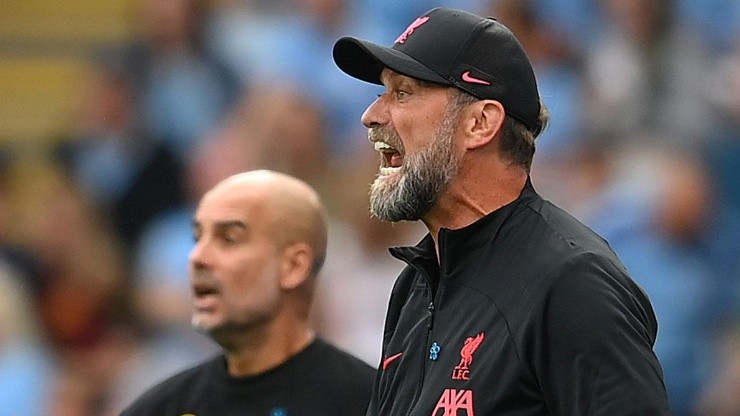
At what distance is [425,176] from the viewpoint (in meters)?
3.01

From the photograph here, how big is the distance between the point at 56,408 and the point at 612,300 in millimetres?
4488

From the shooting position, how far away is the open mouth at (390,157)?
3086 millimetres

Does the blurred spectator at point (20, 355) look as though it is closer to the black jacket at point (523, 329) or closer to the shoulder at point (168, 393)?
the shoulder at point (168, 393)

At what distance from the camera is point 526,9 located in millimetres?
6832

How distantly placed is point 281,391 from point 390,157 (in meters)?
1.11

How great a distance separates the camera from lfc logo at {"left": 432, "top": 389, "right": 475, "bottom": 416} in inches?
109

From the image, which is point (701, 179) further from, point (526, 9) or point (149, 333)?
point (149, 333)

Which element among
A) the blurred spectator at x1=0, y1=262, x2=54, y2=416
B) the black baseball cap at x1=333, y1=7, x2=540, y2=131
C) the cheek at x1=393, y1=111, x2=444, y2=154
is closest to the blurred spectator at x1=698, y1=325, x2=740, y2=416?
the blurred spectator at x1=0, y1=262, x2=54, y2=416

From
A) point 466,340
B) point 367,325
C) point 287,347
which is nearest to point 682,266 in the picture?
point 367,325

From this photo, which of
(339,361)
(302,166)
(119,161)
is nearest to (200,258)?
(339,361)

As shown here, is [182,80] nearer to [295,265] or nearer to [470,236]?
[295,265]

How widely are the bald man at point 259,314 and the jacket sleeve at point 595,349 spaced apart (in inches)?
53.2

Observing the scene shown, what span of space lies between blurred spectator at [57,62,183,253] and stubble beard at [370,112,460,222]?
4.10 metres

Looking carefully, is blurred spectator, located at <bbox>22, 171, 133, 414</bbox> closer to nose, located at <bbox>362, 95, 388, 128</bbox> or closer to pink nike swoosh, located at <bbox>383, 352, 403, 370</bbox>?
pink nike swoosh, located at <bbox>383, 352, 403, 370</bbox>
